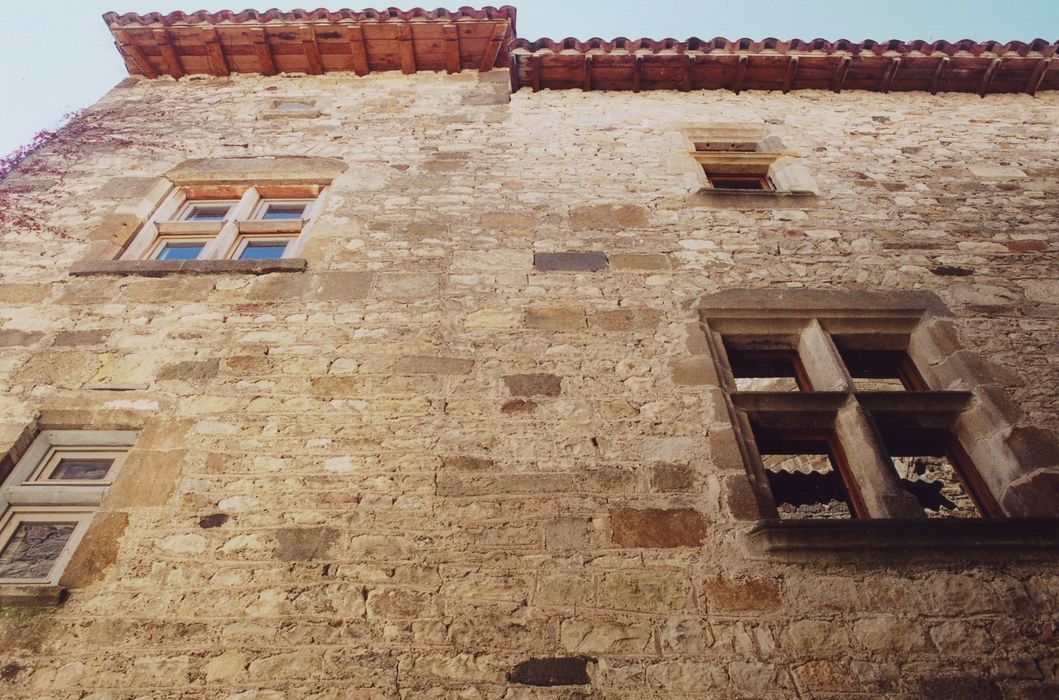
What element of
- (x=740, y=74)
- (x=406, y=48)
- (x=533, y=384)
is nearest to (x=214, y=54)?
(x=406, y=48)

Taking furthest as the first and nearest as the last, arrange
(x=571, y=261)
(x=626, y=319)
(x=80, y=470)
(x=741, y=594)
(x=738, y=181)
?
(x=738, y=181) → (x=571, y=261) → (x=626, y=319) → (x=80, y=470) → (x=741, y=594)

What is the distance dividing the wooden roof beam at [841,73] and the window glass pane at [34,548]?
671 cm

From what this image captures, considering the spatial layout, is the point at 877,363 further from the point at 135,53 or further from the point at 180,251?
the point at 135,53

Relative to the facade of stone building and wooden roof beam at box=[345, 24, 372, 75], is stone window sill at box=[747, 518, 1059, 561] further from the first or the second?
wooden roof beam at box=[345, 24, 372, 75]

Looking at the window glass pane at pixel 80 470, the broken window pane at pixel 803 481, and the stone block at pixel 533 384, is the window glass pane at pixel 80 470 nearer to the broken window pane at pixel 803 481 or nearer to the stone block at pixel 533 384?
the stone block at pixel 533 384

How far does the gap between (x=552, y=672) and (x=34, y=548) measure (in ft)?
6.97

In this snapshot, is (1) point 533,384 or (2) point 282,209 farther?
(2) point 282,209

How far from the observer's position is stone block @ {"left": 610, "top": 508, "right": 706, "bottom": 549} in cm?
226

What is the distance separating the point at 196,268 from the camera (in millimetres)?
3545

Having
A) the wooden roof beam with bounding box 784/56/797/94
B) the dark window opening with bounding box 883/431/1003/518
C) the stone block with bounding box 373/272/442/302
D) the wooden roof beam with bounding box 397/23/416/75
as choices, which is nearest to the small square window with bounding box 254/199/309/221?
the stone block with bounding box 373/272/442/302

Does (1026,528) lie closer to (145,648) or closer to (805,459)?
(145,648)

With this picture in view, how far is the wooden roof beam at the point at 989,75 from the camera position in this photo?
557 cm

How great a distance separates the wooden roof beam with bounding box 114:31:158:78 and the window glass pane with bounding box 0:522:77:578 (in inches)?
209

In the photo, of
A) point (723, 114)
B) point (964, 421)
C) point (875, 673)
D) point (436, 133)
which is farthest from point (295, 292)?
point (723, 114)
